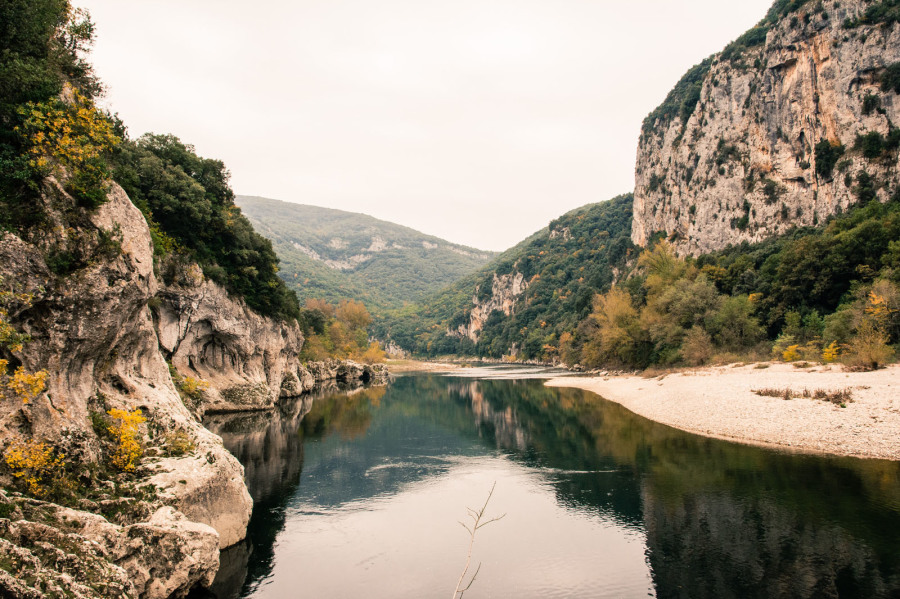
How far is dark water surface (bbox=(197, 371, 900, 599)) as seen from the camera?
1280 centimetres

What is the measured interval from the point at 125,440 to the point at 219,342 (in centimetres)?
3148

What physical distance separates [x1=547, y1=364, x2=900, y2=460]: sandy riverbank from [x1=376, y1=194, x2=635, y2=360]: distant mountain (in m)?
67.5

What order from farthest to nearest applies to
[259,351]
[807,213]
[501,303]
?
[501,303]
[807,213]
[259,351]

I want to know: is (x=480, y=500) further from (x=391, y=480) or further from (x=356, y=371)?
(x=356, y=371)

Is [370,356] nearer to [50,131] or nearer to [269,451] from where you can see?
[269,451]

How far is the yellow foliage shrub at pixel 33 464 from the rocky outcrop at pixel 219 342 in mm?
23397

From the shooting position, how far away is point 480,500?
20.2m

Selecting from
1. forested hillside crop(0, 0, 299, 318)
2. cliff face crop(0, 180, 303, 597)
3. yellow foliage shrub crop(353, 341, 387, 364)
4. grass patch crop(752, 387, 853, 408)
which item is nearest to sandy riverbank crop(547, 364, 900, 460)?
grass patch crop(752, 387, 853, 408)

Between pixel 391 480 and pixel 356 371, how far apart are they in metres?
64.8

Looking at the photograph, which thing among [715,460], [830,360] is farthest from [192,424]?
[830,360]

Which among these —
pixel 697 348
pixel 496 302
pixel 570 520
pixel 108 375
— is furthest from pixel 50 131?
pixel 496 302

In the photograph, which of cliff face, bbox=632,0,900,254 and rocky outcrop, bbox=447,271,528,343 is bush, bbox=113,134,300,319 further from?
rocky outcrop, bbox=447,271,528,343

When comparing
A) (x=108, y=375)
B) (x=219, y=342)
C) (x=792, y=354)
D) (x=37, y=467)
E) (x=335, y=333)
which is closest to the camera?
(x=37, y=467)

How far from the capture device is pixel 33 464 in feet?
31.9
